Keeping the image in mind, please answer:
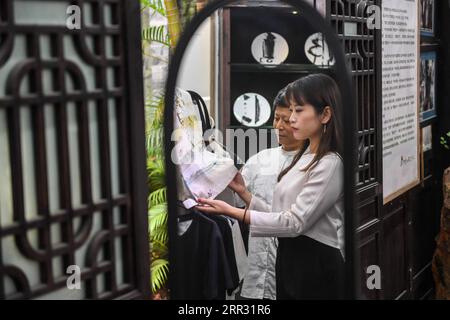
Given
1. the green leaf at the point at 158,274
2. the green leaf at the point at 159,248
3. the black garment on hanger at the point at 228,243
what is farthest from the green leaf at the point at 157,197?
the black garment on hanger at the point at 228,243

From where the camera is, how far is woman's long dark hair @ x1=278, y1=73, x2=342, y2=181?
3.03 m

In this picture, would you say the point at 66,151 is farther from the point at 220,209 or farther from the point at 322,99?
the point at 322,99

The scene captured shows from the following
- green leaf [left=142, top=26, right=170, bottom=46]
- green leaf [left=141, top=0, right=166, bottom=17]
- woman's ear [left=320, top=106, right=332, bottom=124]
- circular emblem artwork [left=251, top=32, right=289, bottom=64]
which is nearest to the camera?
woman's ear [left=320, top=106, right=332, bottom=124]

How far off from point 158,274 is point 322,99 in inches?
49.8

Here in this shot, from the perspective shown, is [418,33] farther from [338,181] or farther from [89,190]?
[89,190]

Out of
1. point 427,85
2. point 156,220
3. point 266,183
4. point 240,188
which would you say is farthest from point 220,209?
point 427,85

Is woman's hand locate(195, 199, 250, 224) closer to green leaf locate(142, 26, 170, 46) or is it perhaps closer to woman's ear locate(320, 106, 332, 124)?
woman's ear locate(320, 106, 332, 124)

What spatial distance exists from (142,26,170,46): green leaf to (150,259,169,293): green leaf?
1.13 metres

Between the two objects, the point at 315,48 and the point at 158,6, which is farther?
the point at 158,6

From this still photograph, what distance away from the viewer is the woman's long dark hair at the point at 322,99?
3.03 meters

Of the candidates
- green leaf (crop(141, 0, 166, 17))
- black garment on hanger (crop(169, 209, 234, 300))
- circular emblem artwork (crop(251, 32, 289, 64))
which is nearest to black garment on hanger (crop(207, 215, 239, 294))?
black garment on hanger (crop(169, 209, 234, 300))

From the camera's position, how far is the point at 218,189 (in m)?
3.15

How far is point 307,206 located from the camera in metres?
3.11
